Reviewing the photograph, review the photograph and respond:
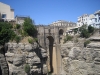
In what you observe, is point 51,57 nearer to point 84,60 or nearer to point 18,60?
point 18,60

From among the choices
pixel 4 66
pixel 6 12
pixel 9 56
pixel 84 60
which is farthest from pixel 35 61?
pixel 6 12

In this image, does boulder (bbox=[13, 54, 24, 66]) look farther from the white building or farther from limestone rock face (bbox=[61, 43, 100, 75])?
the white building

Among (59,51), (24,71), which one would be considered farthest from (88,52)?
(24,71)

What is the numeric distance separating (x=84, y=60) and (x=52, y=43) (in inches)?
423

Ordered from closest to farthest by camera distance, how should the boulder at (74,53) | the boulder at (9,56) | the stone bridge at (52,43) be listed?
the boulder at (74,53), the boulder at (9,56), the stone bridge at (52,43)

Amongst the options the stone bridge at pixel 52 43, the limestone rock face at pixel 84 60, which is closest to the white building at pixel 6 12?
the stone bridge at pixel 52 43

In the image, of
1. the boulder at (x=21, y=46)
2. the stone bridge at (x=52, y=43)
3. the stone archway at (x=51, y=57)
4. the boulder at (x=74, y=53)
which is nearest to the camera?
the boulder at (x=74, y=53)

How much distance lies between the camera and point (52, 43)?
3553 centimetres

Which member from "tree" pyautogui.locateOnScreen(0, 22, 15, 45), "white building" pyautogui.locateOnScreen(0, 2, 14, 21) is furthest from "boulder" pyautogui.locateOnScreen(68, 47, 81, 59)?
"white building" pyautogui.locateOnScreen(0, 2, 14, 21)

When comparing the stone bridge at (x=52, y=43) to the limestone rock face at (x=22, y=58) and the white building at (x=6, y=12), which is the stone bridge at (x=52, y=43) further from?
the white building at (x=6, y=12)

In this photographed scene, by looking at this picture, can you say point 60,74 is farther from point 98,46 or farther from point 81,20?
point 81,20

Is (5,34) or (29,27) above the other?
(29,27)

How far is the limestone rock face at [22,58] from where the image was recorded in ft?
89.9

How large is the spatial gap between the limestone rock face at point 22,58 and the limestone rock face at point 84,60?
6051 millimetres
